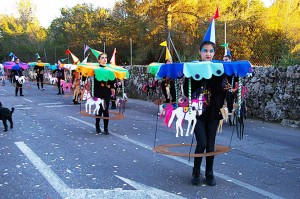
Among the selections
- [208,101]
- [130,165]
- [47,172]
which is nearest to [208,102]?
[208,101]

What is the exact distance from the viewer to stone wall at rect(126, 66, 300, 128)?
1052 cm

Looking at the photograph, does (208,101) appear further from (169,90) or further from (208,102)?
(169,90)

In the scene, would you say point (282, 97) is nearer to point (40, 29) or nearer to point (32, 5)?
point (40, 29)

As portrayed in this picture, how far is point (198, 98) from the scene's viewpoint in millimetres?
4852

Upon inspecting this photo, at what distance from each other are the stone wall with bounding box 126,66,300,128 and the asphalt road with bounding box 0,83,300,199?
0.92m

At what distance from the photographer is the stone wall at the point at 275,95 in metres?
10.5

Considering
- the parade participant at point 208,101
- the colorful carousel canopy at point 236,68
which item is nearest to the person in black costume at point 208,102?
the parade participant at point 208,101

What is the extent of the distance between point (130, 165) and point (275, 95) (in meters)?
6.74

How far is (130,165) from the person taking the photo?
620cm

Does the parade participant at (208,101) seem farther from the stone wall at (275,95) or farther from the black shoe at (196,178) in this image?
the stone wall at (275,95)

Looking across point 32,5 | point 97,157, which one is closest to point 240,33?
point 97,157

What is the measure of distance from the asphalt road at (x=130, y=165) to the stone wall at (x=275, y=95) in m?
0.92

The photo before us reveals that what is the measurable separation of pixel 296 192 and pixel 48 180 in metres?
3.56

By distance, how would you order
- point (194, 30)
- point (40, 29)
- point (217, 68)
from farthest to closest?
point (40, 29) → point (194, 30) → point (217, 68)
